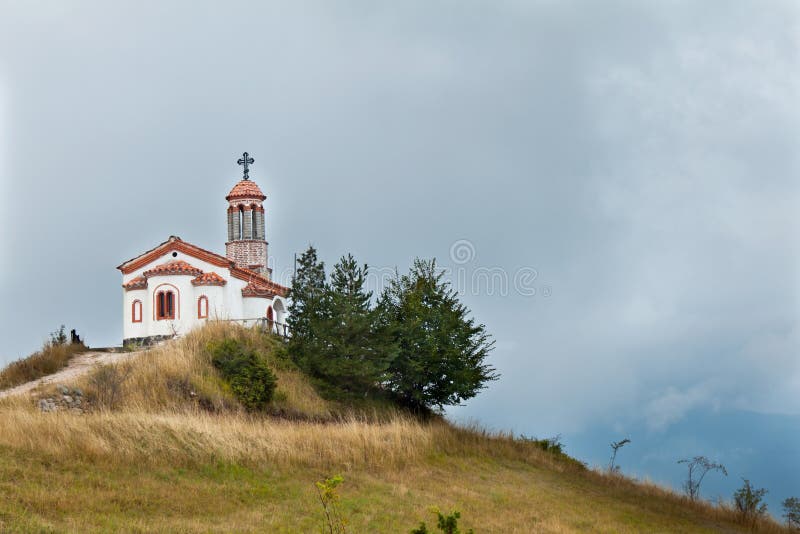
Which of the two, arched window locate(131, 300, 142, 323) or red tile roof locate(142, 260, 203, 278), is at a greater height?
red tile roof locate(142, 260, 203, 278)

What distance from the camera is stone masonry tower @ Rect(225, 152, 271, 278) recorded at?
44438 mm

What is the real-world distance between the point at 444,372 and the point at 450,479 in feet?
39.2

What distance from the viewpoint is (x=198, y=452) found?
20500 mm

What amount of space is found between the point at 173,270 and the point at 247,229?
6671 millimetres

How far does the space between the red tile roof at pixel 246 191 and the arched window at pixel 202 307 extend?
7210 mm

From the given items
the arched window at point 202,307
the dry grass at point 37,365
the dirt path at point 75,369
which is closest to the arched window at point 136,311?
the arched window at point 202,307

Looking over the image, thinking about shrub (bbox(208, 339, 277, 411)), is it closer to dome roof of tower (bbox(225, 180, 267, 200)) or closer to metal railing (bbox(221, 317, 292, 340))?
metal railing (bbox(221, 317, 292, 340))

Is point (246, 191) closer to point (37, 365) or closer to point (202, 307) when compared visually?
point (202, 307)

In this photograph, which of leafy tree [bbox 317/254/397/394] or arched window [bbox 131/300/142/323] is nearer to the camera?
leafy tree [bbox 317/254/397/394]

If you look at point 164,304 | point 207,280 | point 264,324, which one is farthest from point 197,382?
point 264,324

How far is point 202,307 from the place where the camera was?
127ft

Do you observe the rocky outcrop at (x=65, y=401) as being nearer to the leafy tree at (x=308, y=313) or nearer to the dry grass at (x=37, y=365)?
the dry grass at (x=37, y=365)

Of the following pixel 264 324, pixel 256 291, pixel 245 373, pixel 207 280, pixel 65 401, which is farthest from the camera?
pixel 256 291

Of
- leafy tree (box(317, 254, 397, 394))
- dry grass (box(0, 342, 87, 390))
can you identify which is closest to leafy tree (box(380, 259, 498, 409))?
leafy tree (box(317, 254, 397, 394))
